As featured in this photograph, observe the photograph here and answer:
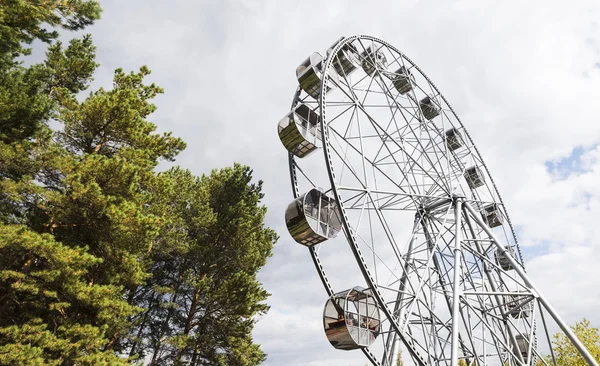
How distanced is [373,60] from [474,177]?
7.78 metres

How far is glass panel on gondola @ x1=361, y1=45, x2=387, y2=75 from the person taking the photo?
51.1ft

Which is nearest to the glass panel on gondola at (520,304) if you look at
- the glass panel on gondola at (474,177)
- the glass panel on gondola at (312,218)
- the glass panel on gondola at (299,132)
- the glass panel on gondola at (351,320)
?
the glass panel on gondola at (351,320)

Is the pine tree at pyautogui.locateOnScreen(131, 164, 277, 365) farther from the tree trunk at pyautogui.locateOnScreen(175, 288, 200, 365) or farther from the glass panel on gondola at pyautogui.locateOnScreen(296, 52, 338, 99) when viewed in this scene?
the glass panel on gondola at pyautogui.locateOnScreen(296, 52, 338, 99)

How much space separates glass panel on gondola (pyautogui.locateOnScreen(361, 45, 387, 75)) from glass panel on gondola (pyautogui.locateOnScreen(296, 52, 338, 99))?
205 centimetres

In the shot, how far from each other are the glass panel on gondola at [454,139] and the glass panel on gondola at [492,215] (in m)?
3.33

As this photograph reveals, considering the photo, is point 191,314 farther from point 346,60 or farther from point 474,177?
point 474,177

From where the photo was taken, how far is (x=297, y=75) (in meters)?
14.5

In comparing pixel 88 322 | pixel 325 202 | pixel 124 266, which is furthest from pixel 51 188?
pixel 325 202

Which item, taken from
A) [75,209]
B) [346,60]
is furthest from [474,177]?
[75,209]

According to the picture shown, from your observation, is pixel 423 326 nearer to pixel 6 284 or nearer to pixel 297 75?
pixel 297 75

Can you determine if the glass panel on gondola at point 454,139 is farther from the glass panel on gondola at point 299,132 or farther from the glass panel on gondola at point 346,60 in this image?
the glass panel on gondola at point 299,132

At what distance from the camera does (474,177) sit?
18344 millimetres

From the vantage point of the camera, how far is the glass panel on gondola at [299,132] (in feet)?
42.8

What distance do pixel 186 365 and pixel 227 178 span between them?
925cm
